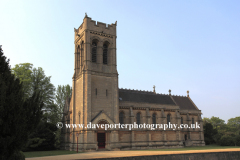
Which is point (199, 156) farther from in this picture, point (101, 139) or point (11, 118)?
point (11, 118)

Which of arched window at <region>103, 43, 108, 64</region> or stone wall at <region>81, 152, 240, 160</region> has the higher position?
arched window at <region>103, 43, 108, 64</region>

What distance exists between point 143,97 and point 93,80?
14958 mm

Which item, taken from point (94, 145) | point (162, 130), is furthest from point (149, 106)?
point (94, 145)

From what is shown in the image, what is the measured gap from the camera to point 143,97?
48.8 meters

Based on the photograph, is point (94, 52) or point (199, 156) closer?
point (199, 156)

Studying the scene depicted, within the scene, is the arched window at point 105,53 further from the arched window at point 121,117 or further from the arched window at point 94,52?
the arched window at point 121,117

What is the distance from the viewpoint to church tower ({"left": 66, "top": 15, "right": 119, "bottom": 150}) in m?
36.0

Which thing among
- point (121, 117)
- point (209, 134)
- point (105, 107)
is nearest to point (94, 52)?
point (105, 107)

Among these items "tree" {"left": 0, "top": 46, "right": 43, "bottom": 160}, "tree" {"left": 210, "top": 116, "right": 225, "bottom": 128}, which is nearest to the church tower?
"tree" {"left": 0, "top": 46, "right": 43, "bottom": 160}

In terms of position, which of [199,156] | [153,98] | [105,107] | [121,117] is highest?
[153,98]

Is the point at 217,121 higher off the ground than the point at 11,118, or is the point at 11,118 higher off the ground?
the point at 11,118

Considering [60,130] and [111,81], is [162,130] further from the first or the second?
[60,130]

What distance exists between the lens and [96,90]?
38000 mm

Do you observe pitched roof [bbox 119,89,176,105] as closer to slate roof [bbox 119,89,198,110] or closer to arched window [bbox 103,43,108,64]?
slate roof [bbox 119,89,198,110]
